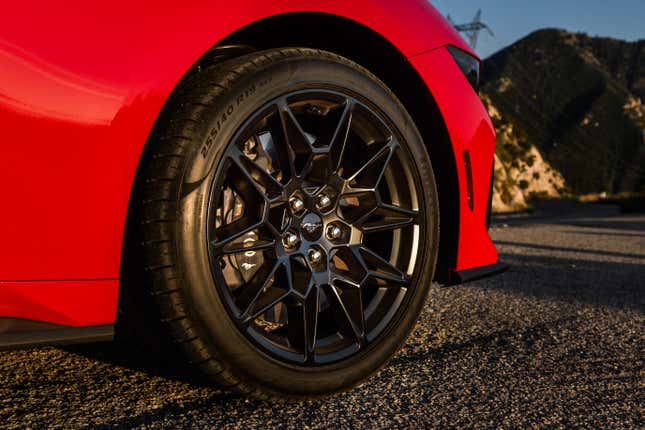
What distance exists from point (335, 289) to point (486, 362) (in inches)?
26.7

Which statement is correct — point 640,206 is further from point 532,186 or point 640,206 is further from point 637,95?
point 637,95

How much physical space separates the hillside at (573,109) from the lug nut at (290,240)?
248 feet

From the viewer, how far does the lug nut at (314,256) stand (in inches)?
65.0

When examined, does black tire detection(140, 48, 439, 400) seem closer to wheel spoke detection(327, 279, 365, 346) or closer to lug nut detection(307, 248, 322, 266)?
wheel spoke detection(327, 279, 365, 346)

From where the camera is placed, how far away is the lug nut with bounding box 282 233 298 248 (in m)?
1.61

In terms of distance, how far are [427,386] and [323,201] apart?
0.66 metres

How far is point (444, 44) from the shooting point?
199 centimetres

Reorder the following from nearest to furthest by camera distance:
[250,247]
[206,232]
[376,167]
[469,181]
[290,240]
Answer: [206,232], [250,247], [290,240], [376,167], [469,181]

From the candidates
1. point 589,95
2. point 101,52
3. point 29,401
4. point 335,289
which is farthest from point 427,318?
point 589,95

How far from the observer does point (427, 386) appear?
168 cm

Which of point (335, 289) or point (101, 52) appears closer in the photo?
point (101, 52)

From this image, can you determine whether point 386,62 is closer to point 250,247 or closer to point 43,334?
point 250,247

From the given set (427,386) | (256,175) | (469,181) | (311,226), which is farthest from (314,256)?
(469,181)

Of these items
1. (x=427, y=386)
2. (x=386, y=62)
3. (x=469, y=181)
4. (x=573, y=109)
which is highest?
(x=573, y=109)
